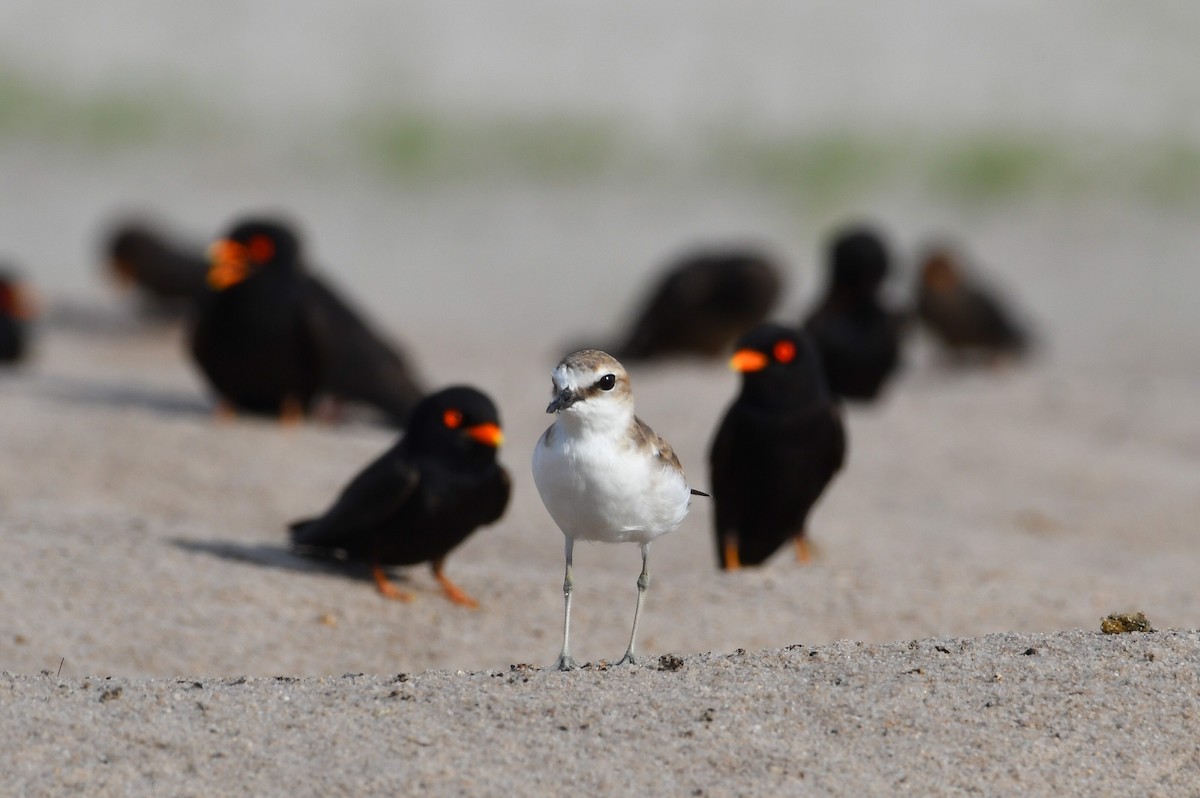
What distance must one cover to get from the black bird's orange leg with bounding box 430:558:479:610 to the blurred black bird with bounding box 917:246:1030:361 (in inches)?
329

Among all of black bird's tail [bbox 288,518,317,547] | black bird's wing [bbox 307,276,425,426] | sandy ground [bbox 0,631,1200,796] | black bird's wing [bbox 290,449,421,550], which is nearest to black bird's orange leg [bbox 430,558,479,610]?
black bird's wing [bbox 290,449,421,550]

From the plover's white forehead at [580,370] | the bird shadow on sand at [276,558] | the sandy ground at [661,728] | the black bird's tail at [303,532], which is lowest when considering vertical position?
the bird shadow on sand at [276,558]

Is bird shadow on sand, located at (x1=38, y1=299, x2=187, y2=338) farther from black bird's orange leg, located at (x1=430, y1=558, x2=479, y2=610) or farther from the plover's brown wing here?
the plover's brown wing

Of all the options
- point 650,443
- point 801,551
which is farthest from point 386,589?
point 650,443

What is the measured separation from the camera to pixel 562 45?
25.1 m

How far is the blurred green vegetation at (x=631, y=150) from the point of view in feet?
69.9

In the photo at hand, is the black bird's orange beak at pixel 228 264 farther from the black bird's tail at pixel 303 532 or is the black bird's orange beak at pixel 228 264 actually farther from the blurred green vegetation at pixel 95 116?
the blurred green vegetation at pixel 95 116

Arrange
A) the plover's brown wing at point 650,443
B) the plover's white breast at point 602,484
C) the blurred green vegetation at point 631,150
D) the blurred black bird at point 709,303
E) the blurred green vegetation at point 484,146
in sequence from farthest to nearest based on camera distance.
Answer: the blurred green vegetation at point 484,146, the blurred green vegetation at point 631,150, the blurred black bird at point 709,303, the plover's brown wing at point 650,443, the plover's white breast at point 602,484

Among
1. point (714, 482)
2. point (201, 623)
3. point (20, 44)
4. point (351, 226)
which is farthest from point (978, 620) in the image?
point (20, 44)

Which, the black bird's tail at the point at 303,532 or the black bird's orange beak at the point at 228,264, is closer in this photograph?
the black bird's tail at the point at 303,532

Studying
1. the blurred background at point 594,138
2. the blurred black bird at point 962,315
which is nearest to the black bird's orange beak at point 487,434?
the blurred black bird at point 962,315

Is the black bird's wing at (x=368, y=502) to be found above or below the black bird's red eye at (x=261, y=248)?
below

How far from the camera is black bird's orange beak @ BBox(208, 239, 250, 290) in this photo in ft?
30.8

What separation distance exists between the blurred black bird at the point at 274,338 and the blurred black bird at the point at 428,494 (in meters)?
3.24
